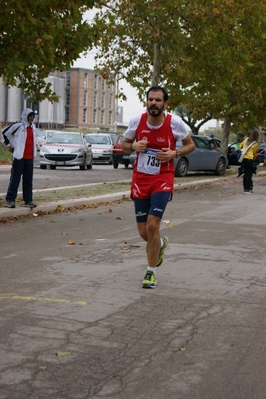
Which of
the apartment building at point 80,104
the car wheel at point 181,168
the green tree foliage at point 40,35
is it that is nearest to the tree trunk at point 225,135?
the car wheel at point 181,168

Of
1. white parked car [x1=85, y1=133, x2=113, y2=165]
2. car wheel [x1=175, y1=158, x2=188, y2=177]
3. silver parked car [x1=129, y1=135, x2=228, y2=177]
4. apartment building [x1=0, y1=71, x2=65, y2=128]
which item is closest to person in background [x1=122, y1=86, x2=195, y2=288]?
car wheel [x1=175, y1=158, x2=188, y2=177]

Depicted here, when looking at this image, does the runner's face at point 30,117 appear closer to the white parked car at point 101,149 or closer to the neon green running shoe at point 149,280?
the neon green running shoe at point 149,280

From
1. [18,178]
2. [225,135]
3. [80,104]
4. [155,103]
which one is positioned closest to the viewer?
[155,103]

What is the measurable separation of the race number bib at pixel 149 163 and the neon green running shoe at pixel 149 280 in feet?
3.24

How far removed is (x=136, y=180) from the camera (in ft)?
28.2

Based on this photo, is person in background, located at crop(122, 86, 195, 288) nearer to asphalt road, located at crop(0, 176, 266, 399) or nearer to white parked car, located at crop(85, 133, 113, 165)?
asphalt road, located at crop(0, 176, 266, 399)

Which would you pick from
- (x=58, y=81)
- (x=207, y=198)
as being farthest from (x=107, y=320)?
(x=58, y=81)

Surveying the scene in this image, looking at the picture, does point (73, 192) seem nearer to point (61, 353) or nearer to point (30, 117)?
point (30, 117)

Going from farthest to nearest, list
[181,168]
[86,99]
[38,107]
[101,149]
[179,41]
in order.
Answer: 1. [86,99]
2. [38,107]
3. [101,149]
4. [181,168]
5. [179,41]

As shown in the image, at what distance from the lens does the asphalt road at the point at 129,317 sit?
5.30 meters

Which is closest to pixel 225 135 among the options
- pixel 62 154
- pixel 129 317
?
pixel 62 154

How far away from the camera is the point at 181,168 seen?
31391mm

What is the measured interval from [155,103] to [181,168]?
23.2 m

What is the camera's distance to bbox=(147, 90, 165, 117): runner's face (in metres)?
8.24
